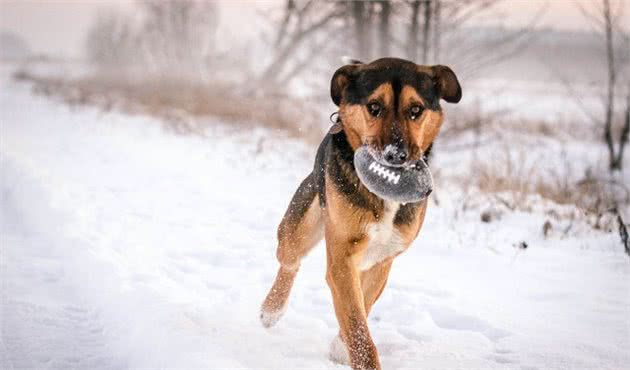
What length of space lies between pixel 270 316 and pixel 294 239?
1.81 feet

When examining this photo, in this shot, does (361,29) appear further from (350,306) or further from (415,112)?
(350,306)

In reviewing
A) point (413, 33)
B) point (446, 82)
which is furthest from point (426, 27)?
point (446, 82)

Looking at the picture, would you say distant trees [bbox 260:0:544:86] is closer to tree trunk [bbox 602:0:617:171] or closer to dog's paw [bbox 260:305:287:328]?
tree trunk [bbox 602:0:617:171]

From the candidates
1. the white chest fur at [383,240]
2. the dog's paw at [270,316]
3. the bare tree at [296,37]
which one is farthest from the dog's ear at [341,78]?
the bare tree at [296,37]

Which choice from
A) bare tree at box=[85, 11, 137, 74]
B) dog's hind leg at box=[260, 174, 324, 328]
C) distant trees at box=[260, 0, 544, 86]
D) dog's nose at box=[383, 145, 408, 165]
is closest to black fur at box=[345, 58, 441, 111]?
dog's nose at box=[383, 145, 408, 165]

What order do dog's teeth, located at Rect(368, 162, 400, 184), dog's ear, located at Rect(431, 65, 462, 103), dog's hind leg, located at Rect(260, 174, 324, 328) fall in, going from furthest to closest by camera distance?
dog's hind leg, located at Rect(260, 174, 324, 328)
dog's ear, located at Rect(431, 65, 462, 103)
dog's teeth, located at Rect(368, 162, 400, 184)

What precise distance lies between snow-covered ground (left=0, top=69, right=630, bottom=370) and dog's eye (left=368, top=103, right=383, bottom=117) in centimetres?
144

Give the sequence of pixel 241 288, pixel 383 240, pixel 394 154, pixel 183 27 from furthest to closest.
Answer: pixel 183 27 < pixel 241 288 < pixel 383 240 < pixel 394 154

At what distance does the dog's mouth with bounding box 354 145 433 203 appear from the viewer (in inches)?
93.2

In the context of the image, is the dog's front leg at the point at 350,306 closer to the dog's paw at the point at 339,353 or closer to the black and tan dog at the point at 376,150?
the black and tan dog at the point at 376,150

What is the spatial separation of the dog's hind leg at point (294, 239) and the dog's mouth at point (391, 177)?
0.86 meters

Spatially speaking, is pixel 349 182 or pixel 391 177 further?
pixel 349 182

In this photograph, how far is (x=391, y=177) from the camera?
2365 mm

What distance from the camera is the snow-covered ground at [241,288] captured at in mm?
3027
